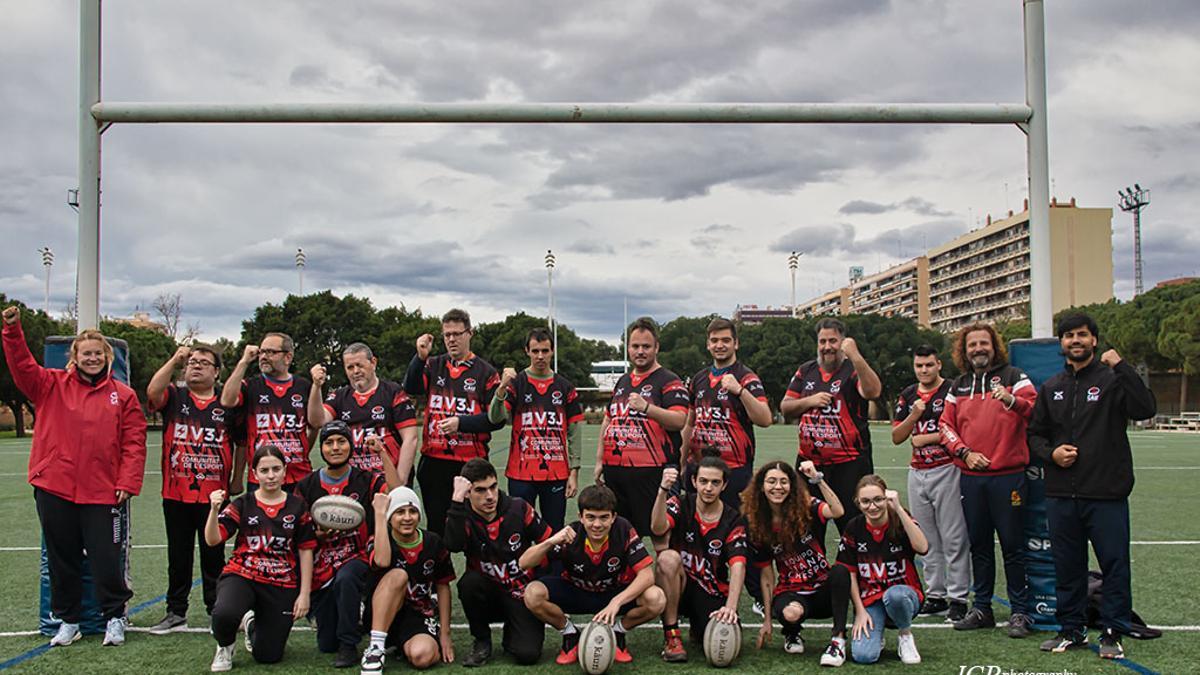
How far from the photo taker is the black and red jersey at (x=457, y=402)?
595 centimetres

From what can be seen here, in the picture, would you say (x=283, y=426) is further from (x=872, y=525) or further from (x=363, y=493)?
(x=872, y=525)

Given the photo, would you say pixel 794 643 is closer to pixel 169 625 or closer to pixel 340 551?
pixel 340 551

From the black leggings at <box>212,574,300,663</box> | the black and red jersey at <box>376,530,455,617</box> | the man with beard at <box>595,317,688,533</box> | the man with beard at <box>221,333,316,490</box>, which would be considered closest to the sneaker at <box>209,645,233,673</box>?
the black leggings at <box>212,574,300,663</box>

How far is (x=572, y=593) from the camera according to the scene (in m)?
5.04

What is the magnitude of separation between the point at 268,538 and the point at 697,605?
7.84 feet

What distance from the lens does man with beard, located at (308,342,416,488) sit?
226 inches

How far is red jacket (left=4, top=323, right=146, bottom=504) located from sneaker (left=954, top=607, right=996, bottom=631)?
4856mm

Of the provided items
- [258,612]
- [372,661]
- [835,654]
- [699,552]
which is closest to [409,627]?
[372,661]

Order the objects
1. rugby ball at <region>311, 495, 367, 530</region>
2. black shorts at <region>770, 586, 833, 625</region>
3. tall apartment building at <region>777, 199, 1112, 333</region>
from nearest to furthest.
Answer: rugby ball at <region>311, 495, 367, 530</region> → black shorts at <region>770, 586, 833, 625</region> → tall apartment building at <region>777, 199, 1112, 333</region>

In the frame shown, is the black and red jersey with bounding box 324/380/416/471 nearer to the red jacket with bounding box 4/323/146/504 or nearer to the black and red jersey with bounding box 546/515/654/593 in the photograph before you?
the red jacket with bounding box 4/323/146/504

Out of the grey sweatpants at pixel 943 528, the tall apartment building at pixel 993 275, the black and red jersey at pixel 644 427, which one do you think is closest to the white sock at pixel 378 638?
the black and red jersey at pixel 644 427

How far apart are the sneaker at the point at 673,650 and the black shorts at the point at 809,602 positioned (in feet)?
1.84

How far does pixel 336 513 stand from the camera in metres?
4.97

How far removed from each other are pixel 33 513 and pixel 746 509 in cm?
960
